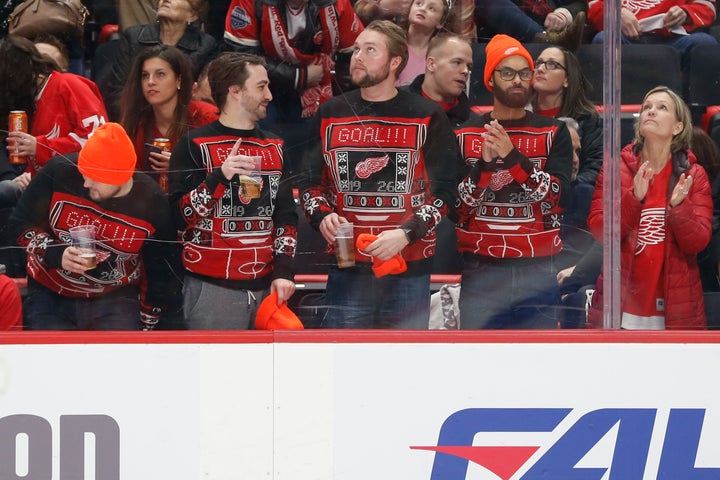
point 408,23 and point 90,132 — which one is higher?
point 408,23

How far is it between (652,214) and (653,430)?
1.94 feet

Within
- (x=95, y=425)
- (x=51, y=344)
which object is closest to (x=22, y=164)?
(x=51, y=344)

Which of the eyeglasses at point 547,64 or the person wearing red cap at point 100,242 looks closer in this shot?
the person wearing red cap at point 100,242

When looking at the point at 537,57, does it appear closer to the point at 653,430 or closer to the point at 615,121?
the point at 615,121

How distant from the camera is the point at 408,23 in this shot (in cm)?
286

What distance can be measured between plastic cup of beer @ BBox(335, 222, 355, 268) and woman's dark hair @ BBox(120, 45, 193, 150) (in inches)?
19.4

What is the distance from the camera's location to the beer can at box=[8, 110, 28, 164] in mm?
2699

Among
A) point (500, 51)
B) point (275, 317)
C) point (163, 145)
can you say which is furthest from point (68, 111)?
point (500, 51)

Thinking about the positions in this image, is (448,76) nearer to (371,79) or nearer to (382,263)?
(371,79)

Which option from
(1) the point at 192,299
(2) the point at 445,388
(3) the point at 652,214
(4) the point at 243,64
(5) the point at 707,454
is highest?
(4) the point at 243,64

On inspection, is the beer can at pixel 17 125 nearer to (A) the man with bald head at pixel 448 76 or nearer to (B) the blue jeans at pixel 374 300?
(B) the blue jeans at pixel 374 300

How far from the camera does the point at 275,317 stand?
9.27 ft

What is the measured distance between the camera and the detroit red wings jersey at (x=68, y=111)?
2.74 metres

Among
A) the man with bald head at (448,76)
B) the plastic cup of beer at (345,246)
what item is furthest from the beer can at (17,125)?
the man with bald head at (448,76)
